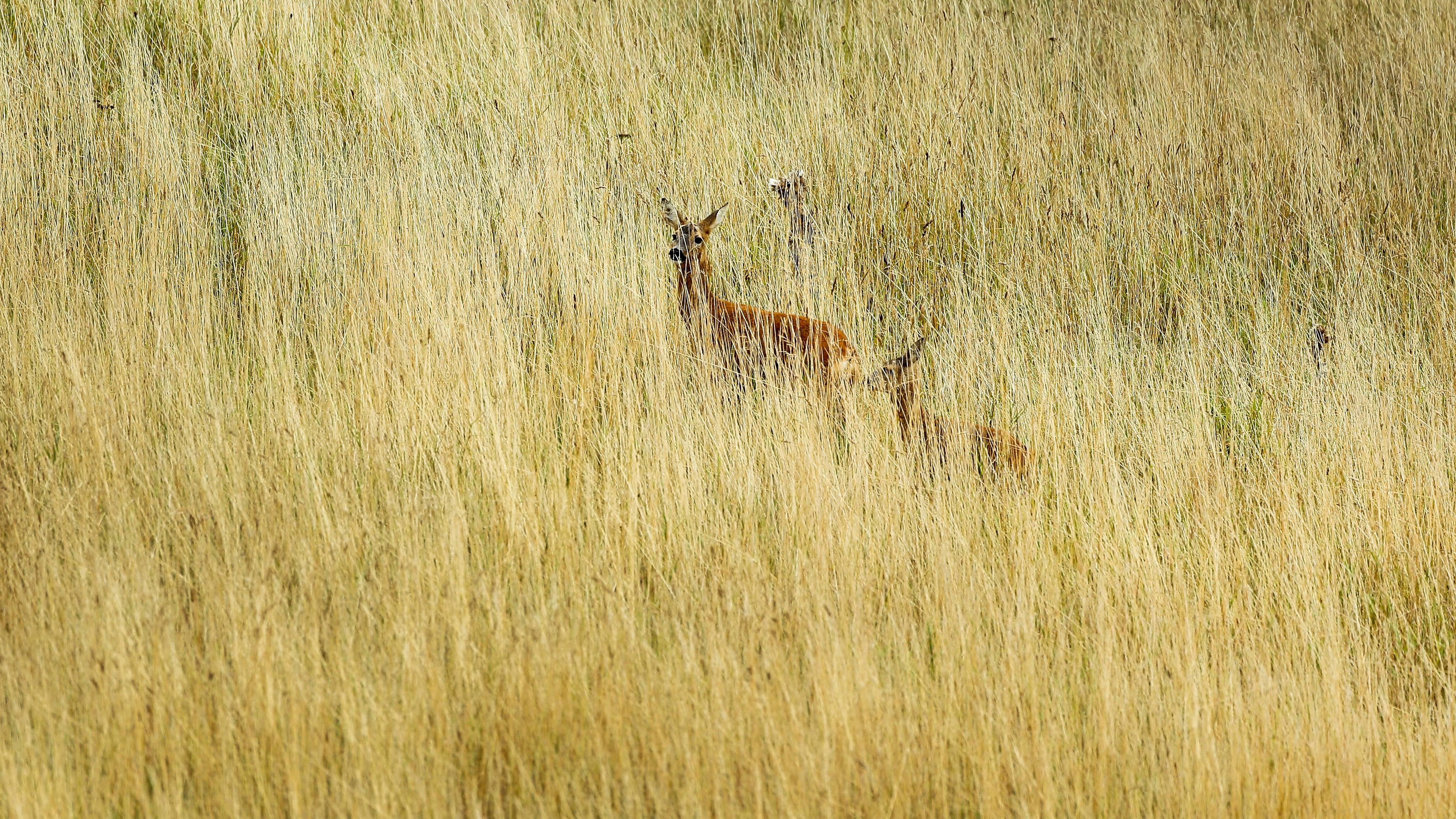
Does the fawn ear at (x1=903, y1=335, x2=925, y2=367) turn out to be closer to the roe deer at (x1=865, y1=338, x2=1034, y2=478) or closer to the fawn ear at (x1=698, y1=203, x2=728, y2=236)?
the roe deer at (x1=865, y1=338, x2=1034, y2=478)

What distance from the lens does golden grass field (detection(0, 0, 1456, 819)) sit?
241cm

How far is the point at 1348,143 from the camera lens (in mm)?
Answer: 6336

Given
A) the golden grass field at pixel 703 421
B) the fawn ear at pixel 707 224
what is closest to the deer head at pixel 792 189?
the golden grass field at pixel 703 421

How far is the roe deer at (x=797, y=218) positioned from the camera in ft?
16.6

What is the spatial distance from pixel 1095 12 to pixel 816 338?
4.58 metres

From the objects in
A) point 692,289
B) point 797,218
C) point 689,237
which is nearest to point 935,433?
point 692,289

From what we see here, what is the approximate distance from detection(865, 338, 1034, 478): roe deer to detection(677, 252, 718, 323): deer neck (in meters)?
0.81

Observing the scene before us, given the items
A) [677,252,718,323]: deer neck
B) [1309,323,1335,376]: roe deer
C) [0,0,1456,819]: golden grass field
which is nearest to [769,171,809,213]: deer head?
[0,0,1456,819]: golden grass field

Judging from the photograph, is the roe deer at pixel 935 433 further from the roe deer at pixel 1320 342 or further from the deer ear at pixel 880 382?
the roe deer at pixel 1320 342

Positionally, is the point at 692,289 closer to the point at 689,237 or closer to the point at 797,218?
the point at 689,237

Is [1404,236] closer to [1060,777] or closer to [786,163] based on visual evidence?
[786,163]

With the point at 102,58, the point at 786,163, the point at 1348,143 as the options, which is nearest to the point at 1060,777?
the point at 786,163

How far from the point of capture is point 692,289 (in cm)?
473

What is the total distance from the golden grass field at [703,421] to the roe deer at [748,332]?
126 mm
